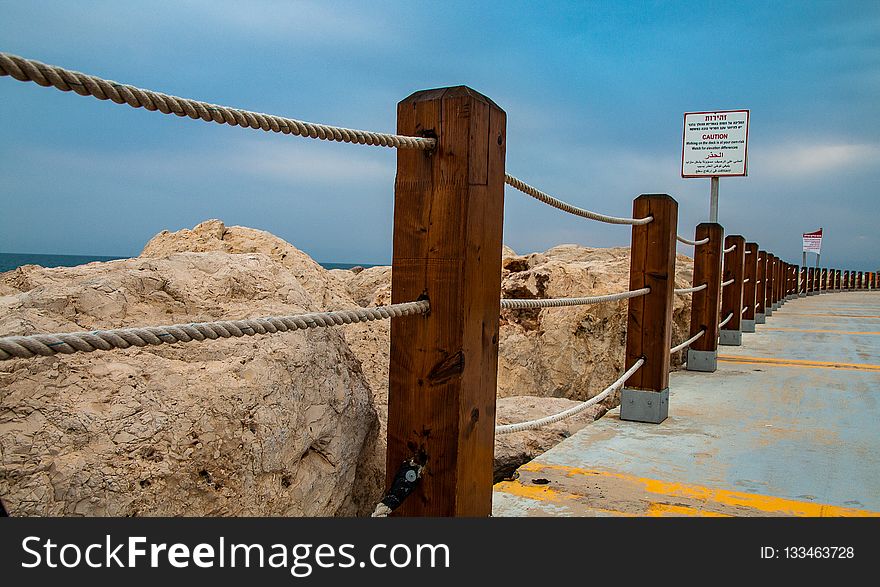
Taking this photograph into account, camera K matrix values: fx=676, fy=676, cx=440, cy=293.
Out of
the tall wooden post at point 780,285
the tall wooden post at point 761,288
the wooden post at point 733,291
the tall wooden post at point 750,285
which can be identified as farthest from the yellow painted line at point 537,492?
the tall wooden post at point 780,285

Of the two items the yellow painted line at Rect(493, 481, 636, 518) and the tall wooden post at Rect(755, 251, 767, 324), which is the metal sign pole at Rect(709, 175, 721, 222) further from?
the yellow painted line at Rect(493, 481, 636, 518)

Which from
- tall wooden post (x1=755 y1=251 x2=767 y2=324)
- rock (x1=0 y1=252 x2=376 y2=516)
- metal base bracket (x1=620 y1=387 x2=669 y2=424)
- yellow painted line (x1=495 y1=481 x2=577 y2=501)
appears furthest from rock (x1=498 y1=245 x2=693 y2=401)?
tall wooden post (x1=755 y1=251 x2=767 y2=324)

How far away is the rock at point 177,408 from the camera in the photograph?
2.00 meters

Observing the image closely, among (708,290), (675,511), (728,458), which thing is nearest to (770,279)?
(708,290)

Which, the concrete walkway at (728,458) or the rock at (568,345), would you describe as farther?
the rock at (568,345)

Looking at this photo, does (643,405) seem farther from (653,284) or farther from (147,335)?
(147,335)

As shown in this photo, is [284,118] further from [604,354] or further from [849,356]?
[849,356]

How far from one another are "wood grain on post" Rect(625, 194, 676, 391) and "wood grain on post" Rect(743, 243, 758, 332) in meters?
6.33

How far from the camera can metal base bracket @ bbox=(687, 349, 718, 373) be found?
612 cm

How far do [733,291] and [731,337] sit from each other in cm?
60

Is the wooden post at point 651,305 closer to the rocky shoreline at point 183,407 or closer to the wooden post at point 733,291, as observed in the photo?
the rocky shoreline at point 183,407

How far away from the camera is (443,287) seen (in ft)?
5.86

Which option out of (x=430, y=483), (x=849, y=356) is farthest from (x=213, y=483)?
(x=849, y=356)

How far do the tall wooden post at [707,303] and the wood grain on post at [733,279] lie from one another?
158 centimetres
